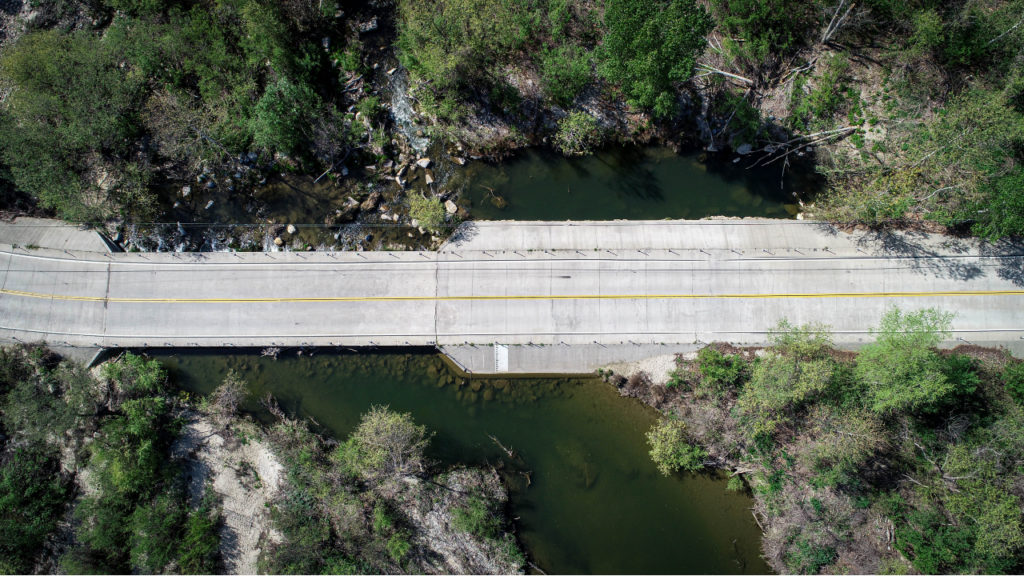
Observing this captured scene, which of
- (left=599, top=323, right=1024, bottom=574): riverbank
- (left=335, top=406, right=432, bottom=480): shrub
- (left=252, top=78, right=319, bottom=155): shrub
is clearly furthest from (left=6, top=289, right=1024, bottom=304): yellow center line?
(left=252, top=78, right=319, bottom=155): shrub

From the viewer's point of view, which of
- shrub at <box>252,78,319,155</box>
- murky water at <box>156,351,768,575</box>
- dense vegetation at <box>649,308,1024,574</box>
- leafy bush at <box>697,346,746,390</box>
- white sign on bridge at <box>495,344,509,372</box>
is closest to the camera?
dense vegetation at <box>649,308,1024,574</box>

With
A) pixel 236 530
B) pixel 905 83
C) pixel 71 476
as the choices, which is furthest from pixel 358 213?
pixel 905 83

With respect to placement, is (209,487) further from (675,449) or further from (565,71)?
(565,71)

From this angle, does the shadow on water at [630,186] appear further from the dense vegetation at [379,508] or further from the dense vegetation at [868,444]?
the dense vegetation at [379,508]

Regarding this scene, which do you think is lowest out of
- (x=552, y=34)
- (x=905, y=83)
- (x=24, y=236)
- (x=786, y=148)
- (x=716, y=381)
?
(x=716, y=381)

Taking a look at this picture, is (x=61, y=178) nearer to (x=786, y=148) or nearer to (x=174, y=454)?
(x=174, y=454)

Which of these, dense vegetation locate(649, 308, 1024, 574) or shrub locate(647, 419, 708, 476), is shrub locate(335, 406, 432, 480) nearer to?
shrub locate(647, 419, 708, 476)

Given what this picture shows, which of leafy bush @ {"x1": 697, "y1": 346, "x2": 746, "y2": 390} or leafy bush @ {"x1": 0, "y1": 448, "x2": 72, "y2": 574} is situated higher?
leafy bush @ {"x1": 697, "y1": 346, "x2": 746, "y2": 390}
